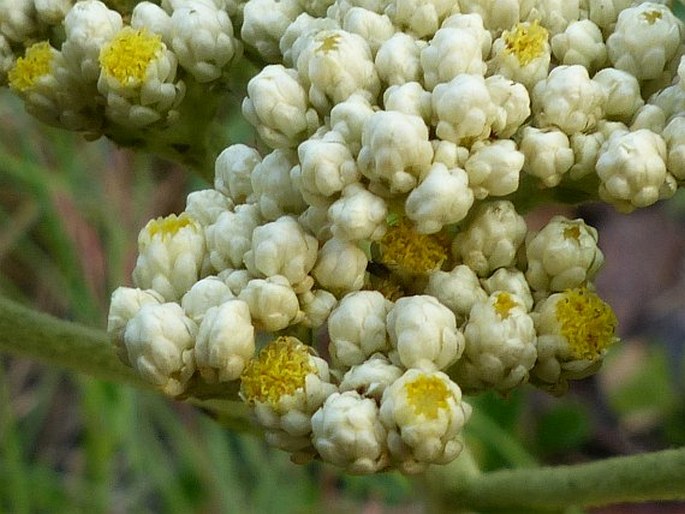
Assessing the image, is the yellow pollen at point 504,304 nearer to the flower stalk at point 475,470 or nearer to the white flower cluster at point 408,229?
the white flower cluster at point 408,229

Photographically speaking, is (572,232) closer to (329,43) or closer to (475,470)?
(329,43)

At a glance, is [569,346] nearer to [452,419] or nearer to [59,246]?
[452,419]

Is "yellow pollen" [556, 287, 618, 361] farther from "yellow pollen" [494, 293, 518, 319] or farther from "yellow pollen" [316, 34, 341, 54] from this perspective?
"yellow pollen" [316, 34, 341, 54]

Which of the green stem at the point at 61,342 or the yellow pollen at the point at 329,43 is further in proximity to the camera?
the green stem at the point at 61,342

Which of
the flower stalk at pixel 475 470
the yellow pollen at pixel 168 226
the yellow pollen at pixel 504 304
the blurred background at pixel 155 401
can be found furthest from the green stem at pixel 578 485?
the blurred background at pixel 155 401

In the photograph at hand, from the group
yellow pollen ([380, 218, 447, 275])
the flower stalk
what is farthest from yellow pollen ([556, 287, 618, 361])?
the flower stalk

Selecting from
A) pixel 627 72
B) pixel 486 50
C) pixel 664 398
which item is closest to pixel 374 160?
pixel 486 50
